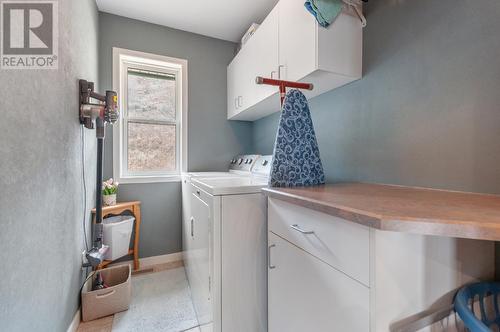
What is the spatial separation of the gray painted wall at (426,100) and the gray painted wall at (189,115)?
1.53 metres

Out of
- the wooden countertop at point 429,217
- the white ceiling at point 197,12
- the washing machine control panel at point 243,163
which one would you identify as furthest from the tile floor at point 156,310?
the white ceiling at point 197,12

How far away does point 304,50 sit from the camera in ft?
4.12

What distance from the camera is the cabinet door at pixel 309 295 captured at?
0.63m

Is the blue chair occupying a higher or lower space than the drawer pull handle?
lower

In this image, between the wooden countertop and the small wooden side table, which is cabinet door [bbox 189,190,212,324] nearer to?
the wooden countertop

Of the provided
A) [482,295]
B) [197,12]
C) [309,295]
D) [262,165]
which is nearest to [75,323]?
[309,295]

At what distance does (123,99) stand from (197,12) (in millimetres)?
1172

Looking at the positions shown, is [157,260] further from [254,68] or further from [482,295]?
[482,295]

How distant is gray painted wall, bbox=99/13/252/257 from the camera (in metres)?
2.20

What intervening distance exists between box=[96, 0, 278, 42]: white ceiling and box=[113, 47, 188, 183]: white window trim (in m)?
0.35

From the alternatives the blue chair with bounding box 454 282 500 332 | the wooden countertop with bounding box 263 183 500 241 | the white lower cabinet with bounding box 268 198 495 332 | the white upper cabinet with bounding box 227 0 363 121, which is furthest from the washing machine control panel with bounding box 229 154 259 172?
the blue chair with bounding box 454 282 500 332

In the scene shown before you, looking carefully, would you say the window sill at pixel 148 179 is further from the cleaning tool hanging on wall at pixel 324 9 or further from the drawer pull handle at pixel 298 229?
the cleaning tool hanging on wall at pixel 324 9

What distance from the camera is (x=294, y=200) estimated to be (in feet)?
2.74

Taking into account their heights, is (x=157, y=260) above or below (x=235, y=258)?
below
